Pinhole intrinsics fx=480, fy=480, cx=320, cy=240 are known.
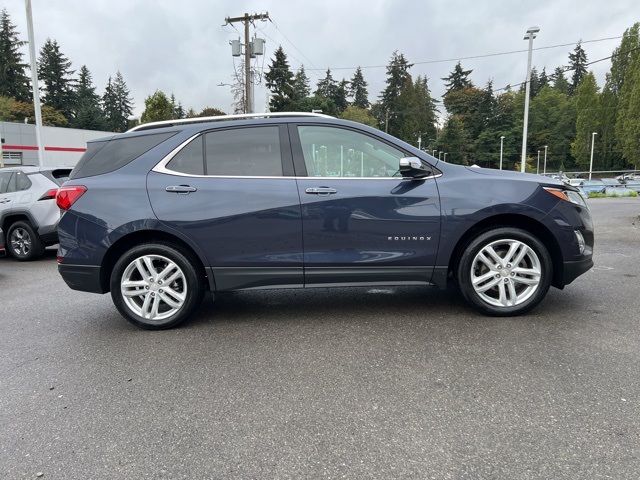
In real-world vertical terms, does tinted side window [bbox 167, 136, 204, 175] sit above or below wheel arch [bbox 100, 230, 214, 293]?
above

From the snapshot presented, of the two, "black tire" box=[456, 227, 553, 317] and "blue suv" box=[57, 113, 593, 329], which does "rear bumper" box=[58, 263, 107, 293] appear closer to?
"blue suv" box=[57, 113, 593, 329]

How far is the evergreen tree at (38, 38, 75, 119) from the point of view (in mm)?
84375

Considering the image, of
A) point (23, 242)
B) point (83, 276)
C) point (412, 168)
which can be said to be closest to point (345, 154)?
point (412, 168)

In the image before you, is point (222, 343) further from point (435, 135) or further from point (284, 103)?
point (435, 135)

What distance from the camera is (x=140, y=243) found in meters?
4.31

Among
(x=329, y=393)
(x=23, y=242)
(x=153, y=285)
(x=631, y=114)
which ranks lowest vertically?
(x=329, y=393)

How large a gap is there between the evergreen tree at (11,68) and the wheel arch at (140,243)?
278 feet

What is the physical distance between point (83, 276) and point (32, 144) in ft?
133

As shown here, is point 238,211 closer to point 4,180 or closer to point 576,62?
point 4,180

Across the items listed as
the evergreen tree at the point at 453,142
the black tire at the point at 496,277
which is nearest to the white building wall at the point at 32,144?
the black tire at the point at 496,277

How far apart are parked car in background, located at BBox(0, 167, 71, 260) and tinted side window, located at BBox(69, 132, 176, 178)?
4585mm

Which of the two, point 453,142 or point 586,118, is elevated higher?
point 586,118

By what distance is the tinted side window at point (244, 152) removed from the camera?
427 centimetres

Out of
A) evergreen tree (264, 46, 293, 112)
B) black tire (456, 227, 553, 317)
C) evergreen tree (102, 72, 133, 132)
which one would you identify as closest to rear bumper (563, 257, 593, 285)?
black tire (456, 227, 553, 317)
